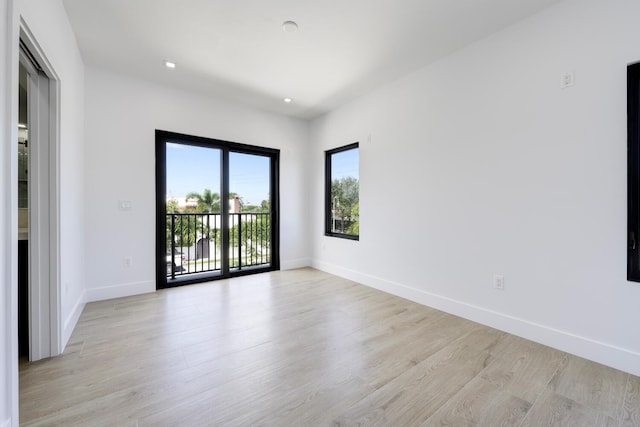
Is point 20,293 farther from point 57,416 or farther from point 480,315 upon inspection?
point 480,315

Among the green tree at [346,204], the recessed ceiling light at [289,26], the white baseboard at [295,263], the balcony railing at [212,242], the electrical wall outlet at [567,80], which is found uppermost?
the recessed ceiling light at [289,26]

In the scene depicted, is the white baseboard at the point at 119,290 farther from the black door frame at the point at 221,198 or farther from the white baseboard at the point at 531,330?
the white baseboard at the point at 531,330

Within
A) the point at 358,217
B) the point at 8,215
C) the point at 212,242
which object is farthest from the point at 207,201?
the point at 8,215

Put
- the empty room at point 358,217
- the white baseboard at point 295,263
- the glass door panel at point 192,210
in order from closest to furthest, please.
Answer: the empty room at point 358,217 → the glass door panel at point 192,210 → the white baseboard at point 295,263

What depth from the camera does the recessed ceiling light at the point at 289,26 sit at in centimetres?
239

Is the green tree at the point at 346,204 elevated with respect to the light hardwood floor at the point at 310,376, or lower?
elevated

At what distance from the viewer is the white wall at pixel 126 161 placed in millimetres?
3172

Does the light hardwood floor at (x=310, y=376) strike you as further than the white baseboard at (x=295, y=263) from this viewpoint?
No

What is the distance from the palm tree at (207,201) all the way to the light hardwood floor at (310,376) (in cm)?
162

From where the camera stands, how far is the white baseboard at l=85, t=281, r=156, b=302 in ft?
10.3

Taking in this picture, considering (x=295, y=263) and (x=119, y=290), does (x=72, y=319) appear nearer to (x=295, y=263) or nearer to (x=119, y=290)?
(x=119, y=290)

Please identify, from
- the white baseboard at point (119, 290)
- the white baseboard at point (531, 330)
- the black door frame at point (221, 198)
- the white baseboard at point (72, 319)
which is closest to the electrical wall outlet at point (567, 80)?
the white baseboard at point (531, 330)

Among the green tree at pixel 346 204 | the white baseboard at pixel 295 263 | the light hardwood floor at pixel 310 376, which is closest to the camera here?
the light hardwood floor at pixel 310 376

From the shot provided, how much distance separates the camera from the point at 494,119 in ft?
8.30
